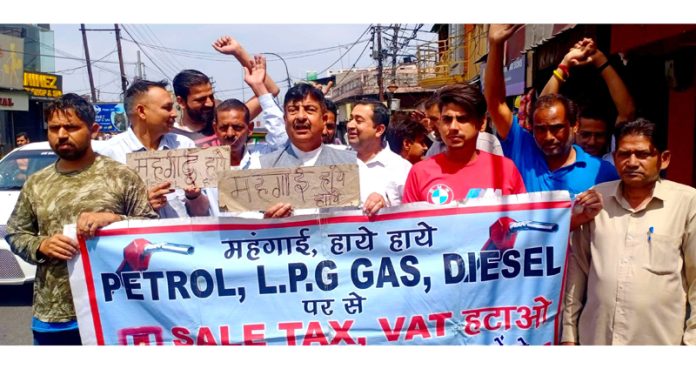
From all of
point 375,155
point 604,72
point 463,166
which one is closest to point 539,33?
point 604,72

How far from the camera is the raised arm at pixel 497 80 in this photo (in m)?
3.31

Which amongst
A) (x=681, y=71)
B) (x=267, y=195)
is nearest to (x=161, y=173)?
(x=267, y=195)

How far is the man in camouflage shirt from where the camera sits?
2967 mm

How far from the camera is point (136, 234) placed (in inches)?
121

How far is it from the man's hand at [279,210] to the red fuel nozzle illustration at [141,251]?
1.53 ft

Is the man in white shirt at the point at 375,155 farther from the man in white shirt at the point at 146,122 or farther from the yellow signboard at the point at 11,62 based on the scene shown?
the yellow signboard at the point at 11,62

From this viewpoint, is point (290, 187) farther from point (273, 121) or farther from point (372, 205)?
point (273, 121)

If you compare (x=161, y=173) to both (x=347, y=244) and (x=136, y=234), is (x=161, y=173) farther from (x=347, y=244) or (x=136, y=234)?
(x=347, y=244)

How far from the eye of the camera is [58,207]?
296 centimetres

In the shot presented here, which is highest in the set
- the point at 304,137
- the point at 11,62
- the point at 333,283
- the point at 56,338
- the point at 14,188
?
the point at 11,62

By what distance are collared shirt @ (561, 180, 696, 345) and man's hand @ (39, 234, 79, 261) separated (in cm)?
255

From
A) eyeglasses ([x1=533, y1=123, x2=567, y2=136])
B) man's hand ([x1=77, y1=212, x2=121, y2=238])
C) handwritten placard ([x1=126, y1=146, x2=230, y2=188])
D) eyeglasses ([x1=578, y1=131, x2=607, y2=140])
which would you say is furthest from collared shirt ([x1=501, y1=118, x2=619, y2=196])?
man's hand ([x1=77, y1=212, x2=121, y2=238])

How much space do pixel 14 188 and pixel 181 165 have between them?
4.69 m

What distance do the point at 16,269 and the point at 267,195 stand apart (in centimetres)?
437
